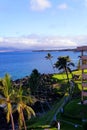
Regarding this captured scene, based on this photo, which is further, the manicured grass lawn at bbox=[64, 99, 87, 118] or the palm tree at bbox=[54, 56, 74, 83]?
the palm tree at bbox=[54, 56, 74, 83]

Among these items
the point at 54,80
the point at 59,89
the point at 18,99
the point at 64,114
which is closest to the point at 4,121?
the point at 64,114

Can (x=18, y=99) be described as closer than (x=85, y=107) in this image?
Yes

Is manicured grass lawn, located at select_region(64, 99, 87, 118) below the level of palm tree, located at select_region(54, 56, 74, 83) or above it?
below

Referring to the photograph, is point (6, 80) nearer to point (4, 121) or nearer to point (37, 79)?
point (4, 121)

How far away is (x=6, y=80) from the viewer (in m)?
54.9

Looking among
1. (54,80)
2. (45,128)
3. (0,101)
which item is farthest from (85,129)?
(54,80)

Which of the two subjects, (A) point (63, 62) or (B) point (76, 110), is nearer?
(B) point (76, 110)

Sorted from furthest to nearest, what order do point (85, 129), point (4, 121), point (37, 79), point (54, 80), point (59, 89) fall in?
point (54, 80) < point (59, 89) < point (37, 79) < point (4, 121) < point (85, 129)

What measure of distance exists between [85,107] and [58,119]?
6.66 metres

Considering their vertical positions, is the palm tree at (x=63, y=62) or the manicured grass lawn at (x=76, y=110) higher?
the palm tree at (x=63, y=62)

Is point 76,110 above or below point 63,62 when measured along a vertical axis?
below

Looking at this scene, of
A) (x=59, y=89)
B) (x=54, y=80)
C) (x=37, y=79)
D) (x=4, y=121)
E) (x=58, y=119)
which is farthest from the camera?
(x=54, y=80)

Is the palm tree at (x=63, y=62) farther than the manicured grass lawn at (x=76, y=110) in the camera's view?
Yes

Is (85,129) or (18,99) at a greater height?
(18,99)
